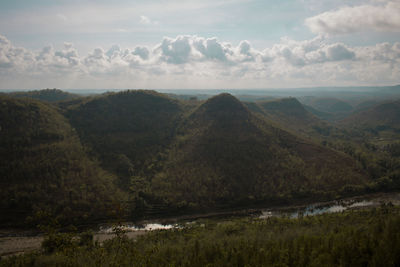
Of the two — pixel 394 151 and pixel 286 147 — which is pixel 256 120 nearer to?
pixel 286 147

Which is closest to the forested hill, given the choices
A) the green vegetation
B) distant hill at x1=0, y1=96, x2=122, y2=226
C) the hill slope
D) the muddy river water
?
distant hill at x1=0, y1=96, x2=122, y2=226

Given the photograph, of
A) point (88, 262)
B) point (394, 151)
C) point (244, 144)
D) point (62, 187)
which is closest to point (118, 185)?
point (62, 187)

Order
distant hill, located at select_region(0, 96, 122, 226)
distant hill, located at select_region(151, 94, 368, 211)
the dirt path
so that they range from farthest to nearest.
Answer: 1. distant hill, located at select_region(151, 94, 368, 211)
2. distant hill, located at select_region(0, 96, 122, 226)
3. the dirt path

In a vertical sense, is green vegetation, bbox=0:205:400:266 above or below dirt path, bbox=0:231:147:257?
above

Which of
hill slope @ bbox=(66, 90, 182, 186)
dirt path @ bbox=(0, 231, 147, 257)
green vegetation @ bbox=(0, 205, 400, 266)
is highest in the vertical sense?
hill slope @ bbox=(66, 90, 182, 186)

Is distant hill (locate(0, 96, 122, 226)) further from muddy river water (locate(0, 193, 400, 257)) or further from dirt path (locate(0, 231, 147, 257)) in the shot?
dirt path (locate(0, 231, 147, 257))

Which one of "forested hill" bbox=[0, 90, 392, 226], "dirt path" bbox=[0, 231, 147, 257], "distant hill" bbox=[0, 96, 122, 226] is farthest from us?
"forested hill" bbox=[0, 90, 392, 226]

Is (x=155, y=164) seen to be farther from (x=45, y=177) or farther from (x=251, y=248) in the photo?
(x=251, y=248)
